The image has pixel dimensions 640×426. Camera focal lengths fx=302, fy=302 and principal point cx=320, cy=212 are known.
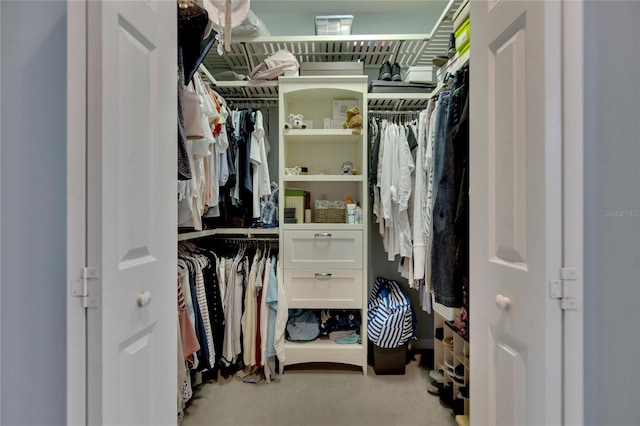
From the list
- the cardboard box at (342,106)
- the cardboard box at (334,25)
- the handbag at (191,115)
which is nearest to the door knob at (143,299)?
the handbag at (191,115)

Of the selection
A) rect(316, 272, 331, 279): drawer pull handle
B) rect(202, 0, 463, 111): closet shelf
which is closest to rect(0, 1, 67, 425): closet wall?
rect(202, 0, 463, 111): closet shelf

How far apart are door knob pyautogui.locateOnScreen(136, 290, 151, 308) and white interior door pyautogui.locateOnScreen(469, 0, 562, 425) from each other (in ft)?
2.97

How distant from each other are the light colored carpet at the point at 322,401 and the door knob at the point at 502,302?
1.26 metres

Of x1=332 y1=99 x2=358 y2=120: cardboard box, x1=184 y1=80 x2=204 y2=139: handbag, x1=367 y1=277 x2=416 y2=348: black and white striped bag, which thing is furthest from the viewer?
x1=332 y1=99 x2=358 y2=120: cardboard box

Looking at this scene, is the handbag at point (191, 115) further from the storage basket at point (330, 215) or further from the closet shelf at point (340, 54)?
the storage basket at point (330, 215)

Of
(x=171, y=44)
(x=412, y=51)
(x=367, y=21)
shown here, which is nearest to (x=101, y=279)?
(x=171, y=44)

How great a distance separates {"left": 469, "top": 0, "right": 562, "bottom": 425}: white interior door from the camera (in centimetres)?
64

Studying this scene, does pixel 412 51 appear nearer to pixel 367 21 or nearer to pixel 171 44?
pixel 367 21

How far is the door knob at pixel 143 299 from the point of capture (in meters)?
0.75

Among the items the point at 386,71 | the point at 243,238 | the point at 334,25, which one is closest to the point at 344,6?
the point at 334,25

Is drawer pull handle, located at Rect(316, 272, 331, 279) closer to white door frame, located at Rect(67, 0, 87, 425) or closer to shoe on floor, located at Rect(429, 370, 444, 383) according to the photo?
shoe on floor, located at Rect(429, 370, 444, 383)

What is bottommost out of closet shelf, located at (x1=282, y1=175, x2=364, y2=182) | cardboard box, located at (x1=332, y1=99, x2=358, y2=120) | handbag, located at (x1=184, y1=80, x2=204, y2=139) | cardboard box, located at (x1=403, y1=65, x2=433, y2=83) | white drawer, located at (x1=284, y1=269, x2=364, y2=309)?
white drawer, located at (x1=284, y1=269, x2=364, y2=309)
